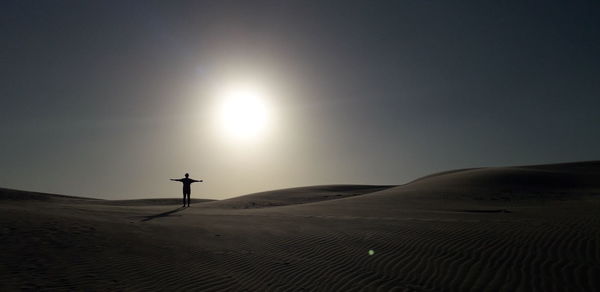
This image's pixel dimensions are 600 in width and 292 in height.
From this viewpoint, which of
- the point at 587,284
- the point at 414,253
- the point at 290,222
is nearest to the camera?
the point at 587,284

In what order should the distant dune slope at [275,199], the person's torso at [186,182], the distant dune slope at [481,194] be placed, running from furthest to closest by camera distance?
the distant dune slope at [275,199], the person's torso at [186,182], the distant dune slope at [481,194]

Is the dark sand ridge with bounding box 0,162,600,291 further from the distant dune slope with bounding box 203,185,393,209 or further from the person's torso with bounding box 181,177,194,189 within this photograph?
the distant dune slope with bounding box 203,185,393,209

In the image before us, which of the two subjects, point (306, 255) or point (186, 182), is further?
point (186, 182)

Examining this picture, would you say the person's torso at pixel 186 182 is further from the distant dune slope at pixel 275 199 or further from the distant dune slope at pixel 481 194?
the distant dune slope at pixel 481 194

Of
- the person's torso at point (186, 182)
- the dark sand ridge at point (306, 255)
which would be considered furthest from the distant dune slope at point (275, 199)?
the dark sand ridge at point (306, 255)

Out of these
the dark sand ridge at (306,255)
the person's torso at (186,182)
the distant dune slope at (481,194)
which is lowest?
the dark sand ridge at (306,255)

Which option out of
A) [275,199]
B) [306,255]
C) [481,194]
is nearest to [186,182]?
[275,199]

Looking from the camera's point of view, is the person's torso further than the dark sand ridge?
Yes

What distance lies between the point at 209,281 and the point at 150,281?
41.4 inches

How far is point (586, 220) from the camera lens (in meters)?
11.3

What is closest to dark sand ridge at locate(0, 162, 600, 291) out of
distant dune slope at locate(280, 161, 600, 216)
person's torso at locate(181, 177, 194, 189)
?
distant dune slope at locate(280, 161, 600, 216)

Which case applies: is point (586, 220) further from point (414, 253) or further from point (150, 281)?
point (150, 281)

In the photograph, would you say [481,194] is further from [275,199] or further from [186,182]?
[186,182]

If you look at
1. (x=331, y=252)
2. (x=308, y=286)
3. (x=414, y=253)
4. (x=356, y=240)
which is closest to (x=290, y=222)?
(x=356, y=240)
